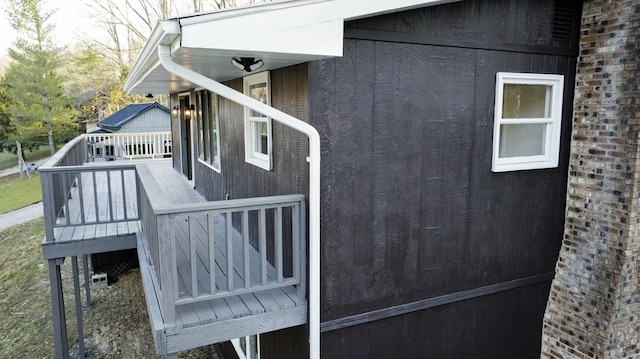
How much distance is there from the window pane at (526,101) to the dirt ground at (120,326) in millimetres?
5772

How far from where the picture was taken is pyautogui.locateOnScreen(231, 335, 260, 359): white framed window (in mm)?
5459

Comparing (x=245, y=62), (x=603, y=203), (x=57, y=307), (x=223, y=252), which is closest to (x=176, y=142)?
(x=57, y=307)

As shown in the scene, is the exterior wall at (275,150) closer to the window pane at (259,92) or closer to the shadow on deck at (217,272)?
the shadow on deck at (217,272)

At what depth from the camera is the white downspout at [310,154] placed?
3242 millimetres

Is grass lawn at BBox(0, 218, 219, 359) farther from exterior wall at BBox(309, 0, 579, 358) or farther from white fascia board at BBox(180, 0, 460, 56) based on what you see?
white fascia board at BBox(180, 0, 460, 56)

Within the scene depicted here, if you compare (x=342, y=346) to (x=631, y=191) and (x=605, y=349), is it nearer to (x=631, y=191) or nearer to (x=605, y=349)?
(x=605, y=349)

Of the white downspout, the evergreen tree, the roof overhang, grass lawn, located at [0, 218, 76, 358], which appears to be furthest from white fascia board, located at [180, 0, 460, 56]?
the evergreen tree

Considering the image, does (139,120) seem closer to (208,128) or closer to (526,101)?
(208,128)

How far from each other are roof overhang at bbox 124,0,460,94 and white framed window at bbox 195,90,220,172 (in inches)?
146

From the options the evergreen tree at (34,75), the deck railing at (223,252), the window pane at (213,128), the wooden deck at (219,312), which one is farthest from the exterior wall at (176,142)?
the evergreen tree at (34,75)

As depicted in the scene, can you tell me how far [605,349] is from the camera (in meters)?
4.25

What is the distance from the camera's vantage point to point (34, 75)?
25109mm

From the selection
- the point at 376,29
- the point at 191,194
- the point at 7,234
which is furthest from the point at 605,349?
the point at 7,234

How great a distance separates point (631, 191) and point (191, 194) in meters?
6.90
